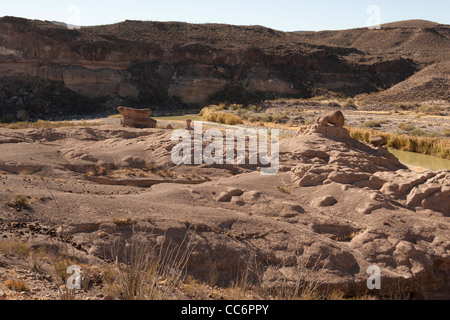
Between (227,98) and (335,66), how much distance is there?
14.5 meters

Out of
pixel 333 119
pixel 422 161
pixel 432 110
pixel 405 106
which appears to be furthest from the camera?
pixel 405 106

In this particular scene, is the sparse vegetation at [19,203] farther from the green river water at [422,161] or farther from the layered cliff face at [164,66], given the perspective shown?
the layered cliff face at [164,66]

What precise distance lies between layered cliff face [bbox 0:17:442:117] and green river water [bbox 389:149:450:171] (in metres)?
22.5

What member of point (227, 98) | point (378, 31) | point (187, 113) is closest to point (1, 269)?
point (187, 113)

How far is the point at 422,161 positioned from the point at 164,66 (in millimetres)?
30264

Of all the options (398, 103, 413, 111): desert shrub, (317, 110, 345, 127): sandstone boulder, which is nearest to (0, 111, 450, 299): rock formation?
(317, 110, 345, 127): sandstone boulder

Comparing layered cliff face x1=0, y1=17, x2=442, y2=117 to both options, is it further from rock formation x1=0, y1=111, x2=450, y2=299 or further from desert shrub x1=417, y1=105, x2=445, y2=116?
rock formation x1=0, y1=111, x2=450, y2=299

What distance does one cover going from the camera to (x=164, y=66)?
141ft

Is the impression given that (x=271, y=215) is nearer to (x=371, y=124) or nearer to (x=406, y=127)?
(x=406, y=127)

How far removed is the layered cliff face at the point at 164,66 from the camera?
37.7 meters

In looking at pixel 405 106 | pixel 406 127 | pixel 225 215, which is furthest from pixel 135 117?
pixel 405 106

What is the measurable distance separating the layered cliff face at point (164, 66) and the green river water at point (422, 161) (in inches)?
886

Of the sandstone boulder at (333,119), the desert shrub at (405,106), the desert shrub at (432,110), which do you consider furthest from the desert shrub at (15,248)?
the desert shrub at (405,106)

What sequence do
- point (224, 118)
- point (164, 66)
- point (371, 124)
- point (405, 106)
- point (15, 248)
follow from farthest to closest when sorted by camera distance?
1. point (164, 66)
2. point (405, 106)
3. point (224, 118)
4. point (371, 124)
5. point (15, 248)
